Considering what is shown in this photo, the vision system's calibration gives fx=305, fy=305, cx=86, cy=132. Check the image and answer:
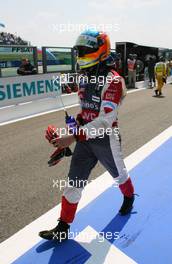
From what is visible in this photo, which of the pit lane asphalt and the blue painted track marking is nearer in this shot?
the blue painted track marking

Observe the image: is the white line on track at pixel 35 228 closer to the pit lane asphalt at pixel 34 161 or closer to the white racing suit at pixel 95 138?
the pit lane asphalt at pixel 34 161

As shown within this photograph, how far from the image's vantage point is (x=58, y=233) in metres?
3.09

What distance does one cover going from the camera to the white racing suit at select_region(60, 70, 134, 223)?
9.01 ft

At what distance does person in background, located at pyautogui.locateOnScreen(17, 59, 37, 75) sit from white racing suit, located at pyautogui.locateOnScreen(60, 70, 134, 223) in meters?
8.79

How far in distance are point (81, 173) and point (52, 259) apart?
2.80ft

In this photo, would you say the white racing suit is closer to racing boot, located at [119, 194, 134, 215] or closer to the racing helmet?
the racing helmet

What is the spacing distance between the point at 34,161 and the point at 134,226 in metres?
2.58

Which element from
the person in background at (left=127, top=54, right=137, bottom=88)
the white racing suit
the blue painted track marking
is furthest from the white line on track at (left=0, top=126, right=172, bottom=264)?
the person in background at (left=127, top=54, right=137, bottom=88)

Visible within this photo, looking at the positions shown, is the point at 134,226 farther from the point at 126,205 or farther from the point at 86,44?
the point at 86,44

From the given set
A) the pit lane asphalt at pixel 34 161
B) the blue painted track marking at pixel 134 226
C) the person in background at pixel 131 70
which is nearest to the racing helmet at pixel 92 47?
the blue painted track marking at pixel 134 226

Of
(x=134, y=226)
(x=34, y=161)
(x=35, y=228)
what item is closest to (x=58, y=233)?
(x=35, y=228)

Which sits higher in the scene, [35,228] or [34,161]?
[34,161]

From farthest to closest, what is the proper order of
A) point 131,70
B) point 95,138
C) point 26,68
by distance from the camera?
point 131,70, point 26,68, point 95,138

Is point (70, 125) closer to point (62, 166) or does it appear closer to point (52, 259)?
point (52, 259)
